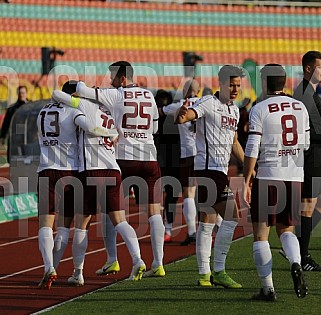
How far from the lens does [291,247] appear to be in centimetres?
779

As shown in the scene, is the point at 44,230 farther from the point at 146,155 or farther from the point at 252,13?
the point at 252,13

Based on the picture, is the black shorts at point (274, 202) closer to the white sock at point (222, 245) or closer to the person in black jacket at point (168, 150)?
the white sock at point (222, 245)

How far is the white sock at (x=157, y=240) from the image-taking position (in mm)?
9805

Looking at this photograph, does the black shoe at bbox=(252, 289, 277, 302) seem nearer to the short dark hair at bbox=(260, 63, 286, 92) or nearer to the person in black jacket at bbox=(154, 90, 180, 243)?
the short dark hair at bbox=(260, 63, 286, 92)

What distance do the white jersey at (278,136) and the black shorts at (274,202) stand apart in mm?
67

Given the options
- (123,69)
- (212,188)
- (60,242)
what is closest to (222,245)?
(212,188)

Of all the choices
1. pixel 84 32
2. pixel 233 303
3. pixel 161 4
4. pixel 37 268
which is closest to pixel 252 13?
pixel 161 4

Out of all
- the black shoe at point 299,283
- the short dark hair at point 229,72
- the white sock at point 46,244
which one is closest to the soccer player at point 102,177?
the white sock at point 46,244

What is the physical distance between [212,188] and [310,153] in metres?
1.62

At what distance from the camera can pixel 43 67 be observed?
29156 millimetres

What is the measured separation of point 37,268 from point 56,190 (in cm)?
182

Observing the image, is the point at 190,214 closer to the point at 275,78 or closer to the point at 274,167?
the point at 274,167

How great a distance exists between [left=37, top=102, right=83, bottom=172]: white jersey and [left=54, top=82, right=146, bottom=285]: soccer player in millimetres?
93

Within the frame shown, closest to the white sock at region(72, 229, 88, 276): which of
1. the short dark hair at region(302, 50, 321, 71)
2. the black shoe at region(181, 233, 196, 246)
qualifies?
the short dark hair at region(302, 50, 321, 71)
